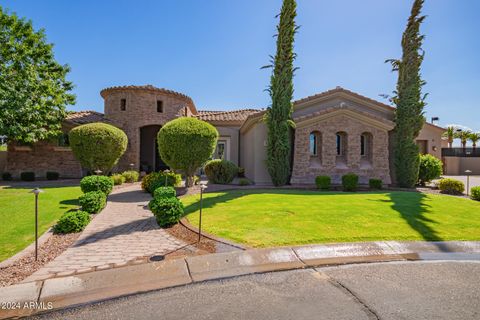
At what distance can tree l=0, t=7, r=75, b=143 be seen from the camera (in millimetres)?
14887

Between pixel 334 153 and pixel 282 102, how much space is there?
4952 mm

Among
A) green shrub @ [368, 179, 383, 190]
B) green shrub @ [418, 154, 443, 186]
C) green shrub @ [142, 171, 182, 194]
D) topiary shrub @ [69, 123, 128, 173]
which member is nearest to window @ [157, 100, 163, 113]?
topiary shrub @ [69, 123, 128, 173]

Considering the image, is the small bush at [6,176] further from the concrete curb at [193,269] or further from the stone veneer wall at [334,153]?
the stone veneer wall at [334,153]

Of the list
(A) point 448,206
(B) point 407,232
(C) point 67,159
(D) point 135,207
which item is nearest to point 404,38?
(A) point 448,206

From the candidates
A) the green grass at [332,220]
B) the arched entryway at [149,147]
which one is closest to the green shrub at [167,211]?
the green grass at [332,220]

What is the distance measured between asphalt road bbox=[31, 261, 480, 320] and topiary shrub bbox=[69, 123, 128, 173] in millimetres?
13603

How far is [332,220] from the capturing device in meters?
6.96

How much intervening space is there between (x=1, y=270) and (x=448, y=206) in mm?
13607

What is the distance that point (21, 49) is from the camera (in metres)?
17.0

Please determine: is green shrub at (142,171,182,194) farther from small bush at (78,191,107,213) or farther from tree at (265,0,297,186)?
tree at (265,0,297,186)

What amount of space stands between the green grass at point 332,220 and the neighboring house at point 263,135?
584 centimetres

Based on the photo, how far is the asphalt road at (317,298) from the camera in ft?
10.0

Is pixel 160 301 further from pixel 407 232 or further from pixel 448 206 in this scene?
pixel 448 206

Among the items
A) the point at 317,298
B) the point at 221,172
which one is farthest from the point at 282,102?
the point at 317,298
